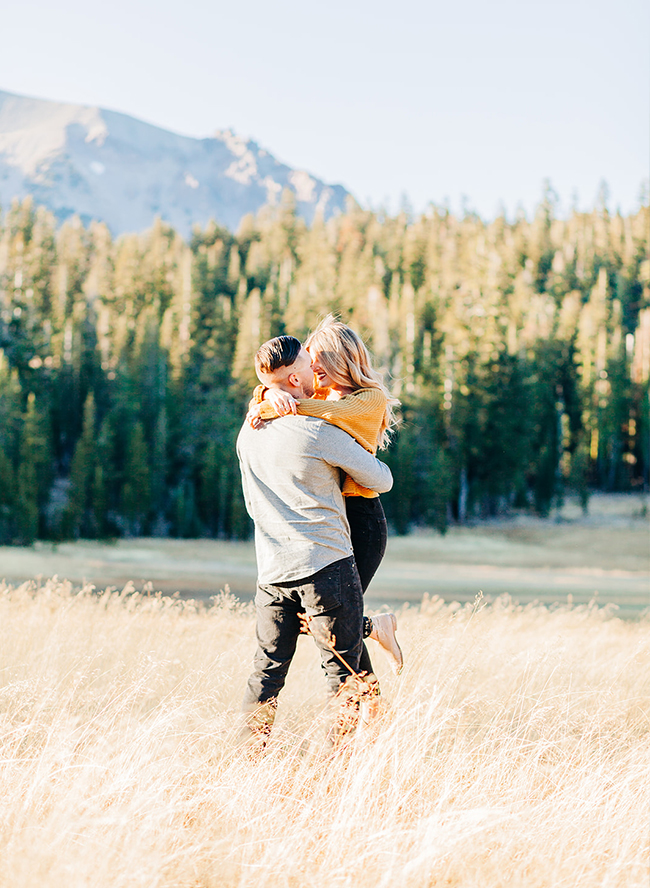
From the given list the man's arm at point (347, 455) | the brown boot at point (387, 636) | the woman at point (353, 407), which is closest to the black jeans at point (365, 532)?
the woman at point (353, 407)

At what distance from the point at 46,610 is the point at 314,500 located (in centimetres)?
435

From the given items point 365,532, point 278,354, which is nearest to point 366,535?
point 365,532

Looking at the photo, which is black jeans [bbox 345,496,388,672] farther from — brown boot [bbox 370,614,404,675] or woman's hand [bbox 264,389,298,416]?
woman's hand [bbox 264,389,298,416]

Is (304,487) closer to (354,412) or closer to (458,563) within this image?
(354,412)

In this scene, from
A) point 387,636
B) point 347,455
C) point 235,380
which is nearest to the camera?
point 347,455

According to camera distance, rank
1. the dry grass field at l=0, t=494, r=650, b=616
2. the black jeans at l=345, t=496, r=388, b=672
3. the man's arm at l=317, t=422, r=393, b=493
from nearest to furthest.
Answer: the man's arm at l=317, t=422, r=393, b=493 < the black jeans at l=345, t=496, r=388, b=672 < the dry grass field at l=0, t=494, r=650, b=616

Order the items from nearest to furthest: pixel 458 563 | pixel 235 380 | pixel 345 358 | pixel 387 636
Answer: pixel 345 358 → pixel 387 636 → pixel 458 563 → pixel 235 380

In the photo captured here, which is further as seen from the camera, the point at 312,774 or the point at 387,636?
the point at 387,636

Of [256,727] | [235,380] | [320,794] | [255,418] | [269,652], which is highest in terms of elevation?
[235,380]

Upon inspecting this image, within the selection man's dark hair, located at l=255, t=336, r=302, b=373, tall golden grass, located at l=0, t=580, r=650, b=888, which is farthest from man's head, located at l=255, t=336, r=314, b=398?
tall golden grass, located at l=0, t=580, r=650, b=888

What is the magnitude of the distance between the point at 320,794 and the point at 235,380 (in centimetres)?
4472

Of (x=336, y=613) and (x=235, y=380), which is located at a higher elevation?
(x=235, y=380)

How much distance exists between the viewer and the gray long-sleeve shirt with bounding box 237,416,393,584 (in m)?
3.35

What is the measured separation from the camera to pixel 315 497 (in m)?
3.38
